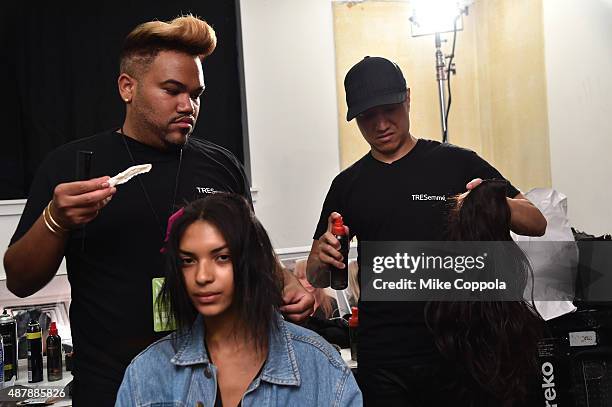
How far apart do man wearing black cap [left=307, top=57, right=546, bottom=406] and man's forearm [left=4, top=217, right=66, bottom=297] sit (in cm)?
77

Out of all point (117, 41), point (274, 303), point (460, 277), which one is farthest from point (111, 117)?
point (274, 303)

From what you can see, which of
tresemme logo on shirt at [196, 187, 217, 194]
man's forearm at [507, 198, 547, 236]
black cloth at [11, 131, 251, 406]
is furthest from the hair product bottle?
man's forearm at [507, 198, 547, 236]

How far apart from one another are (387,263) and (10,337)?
1714mm

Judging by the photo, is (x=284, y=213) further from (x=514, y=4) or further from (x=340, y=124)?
(x=514, y=4)

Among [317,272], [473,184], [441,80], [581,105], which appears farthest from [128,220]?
[441,80]

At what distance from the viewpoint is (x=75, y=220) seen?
4.92 feet

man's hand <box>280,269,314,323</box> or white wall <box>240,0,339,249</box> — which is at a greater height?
white wall <box>240,0,339,249</box>

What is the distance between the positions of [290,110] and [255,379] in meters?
2.20

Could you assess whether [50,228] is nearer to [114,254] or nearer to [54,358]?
[114,254]

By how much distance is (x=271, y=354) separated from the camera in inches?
57.5

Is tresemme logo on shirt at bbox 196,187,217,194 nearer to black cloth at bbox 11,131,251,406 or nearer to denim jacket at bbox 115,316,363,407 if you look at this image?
black cloth at bbox 11,131,251,406

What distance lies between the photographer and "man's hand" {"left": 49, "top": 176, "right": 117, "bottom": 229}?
1.46 meters

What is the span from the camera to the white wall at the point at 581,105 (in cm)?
294

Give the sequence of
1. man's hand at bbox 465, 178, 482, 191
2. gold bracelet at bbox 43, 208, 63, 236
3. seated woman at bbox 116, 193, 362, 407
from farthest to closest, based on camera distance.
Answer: man's hand at bbox 465, 178, 482, 191 → gold bracelet at bbox 43, 208, 63, 236 → seated woman at bbox 116, 193, 362, 407
